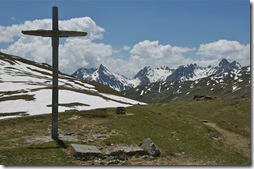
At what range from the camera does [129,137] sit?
3381cm

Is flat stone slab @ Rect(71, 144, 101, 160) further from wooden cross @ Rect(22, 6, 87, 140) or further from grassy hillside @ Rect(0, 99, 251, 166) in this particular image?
Result: wooden cross @ Rect(22, 6, 87, 140)

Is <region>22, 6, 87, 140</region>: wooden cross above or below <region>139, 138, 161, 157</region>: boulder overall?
above

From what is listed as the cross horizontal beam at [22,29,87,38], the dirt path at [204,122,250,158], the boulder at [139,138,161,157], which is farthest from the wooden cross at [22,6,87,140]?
the dirt path at [204,122,250,158]

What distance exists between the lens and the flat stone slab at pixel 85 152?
86.9 ft

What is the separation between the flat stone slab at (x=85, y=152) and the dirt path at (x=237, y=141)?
15.2 meters

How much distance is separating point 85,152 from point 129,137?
7816 millimetres

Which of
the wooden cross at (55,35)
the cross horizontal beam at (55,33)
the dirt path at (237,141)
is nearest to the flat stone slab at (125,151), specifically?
the wooden cross at (55,35)

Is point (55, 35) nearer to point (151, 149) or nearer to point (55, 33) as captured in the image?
point (55, 33)

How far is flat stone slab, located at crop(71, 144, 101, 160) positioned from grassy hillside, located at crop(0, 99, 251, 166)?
21.0 inches

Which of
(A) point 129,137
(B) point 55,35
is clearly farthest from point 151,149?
(B) point 55,35

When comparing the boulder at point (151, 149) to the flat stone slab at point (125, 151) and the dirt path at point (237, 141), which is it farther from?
the dirt path at point (237, 141)

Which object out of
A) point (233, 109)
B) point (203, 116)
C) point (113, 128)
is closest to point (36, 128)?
point (113, 128)

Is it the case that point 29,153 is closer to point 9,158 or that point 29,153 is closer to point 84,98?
point 9,158

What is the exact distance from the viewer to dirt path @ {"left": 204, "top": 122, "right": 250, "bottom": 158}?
3633 centimetres
